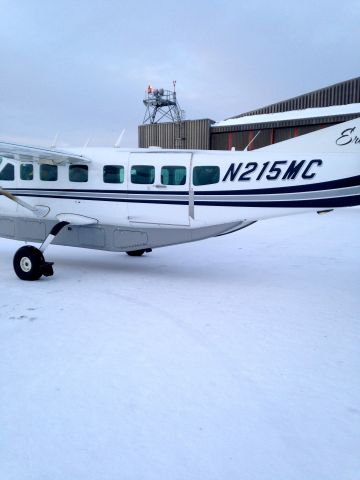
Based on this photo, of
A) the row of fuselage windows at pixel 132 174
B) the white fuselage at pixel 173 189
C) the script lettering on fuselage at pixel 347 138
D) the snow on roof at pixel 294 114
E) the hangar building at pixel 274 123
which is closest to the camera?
the script lettering on fuselage at pixel 347 138

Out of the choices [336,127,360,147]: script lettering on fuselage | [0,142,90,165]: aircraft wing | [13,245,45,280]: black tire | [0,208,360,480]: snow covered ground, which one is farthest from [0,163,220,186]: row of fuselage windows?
[336,127,360,147]: script lettering on fuselage

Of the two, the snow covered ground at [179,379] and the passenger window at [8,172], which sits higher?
the passenger window at [8,172]

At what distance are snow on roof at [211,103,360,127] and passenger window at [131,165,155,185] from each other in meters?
20.9

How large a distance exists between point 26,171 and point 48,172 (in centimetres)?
69

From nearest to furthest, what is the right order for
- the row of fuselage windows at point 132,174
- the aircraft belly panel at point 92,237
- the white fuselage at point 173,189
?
the white fuselage at point 173,189, the row of fuselage windows at point 132,174, the aircraft belly panel at point 92,237

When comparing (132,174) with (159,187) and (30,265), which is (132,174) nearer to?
(159,187)

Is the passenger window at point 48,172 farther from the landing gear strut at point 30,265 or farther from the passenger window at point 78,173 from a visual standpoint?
the landing gear strut at point 30,265

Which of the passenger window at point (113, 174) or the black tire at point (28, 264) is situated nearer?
the black tire at point (28, 264)

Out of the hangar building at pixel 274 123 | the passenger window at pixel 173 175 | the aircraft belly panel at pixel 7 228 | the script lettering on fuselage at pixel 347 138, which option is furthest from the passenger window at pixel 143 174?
the hangar building at pixel 274 123

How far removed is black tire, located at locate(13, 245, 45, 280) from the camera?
670 centimetres

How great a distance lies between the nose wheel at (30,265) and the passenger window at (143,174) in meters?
2.48

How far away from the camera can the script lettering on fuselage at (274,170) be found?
6023 mm

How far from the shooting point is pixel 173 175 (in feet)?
22.3

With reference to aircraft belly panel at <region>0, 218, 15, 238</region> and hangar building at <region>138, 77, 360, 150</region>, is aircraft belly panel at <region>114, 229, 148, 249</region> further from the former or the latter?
hangar building at <region>138, 77, 360, 150</region>
